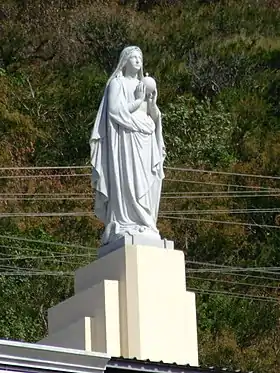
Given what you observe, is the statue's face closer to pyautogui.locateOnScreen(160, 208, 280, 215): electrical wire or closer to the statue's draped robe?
the statue's draped robe

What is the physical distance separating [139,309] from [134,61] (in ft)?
8.15

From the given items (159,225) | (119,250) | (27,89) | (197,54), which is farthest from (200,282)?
(119,250)

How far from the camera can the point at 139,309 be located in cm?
1366

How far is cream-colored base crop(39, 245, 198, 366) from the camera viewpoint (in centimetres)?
1360

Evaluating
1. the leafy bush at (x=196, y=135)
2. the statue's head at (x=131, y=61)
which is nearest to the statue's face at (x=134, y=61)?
the statue's head at (x=131, y=61)

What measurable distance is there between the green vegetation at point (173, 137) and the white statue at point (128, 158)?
14.8 m

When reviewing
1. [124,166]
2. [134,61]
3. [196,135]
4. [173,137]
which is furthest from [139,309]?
[196,135]

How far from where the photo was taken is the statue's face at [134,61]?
1466cm

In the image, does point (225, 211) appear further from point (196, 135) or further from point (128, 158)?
point (128, 158)

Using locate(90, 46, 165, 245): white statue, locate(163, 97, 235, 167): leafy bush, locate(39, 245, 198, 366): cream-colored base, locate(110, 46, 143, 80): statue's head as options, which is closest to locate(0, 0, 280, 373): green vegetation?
locate(163, 97, 235, 167): leafy bush

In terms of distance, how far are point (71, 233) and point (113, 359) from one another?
2338 centimetres

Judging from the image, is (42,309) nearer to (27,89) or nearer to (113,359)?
(27,89)

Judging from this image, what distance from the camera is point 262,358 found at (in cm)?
3153

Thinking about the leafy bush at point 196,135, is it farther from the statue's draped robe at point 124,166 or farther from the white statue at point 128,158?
the statue's draped robe at point 124,166
